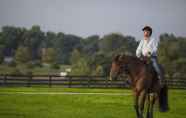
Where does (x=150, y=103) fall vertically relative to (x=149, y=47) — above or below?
below

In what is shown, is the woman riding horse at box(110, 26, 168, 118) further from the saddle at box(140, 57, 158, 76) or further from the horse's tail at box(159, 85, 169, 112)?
the horse's tail at box(159, 85, 169, 112)

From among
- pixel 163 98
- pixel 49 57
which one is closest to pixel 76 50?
pixel 49 57

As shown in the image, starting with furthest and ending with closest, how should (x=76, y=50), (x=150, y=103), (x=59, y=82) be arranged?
(x=76, y=50) < (x=59, y=82) < (x=150, y=103)

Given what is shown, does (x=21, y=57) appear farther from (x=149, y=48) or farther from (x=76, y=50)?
(x=149, y=48)

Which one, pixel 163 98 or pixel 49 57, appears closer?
pixel 163 98

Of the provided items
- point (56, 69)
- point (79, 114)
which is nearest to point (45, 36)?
point (56, 69)

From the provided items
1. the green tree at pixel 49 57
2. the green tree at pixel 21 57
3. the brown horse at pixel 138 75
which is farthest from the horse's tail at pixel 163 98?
the green tree at pixel 49 57

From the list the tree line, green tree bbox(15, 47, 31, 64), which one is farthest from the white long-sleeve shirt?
green tree bbox(15, 47, 31, 64)

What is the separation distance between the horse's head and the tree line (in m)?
7.50

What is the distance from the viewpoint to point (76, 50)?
106375mm

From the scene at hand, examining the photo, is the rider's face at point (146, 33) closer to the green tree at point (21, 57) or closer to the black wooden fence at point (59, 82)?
the black wooden fence at point (59, 82)

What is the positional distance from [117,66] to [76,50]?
93.7 metres

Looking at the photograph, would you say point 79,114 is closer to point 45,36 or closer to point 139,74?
point 139,74

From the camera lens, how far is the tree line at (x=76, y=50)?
66.1m
